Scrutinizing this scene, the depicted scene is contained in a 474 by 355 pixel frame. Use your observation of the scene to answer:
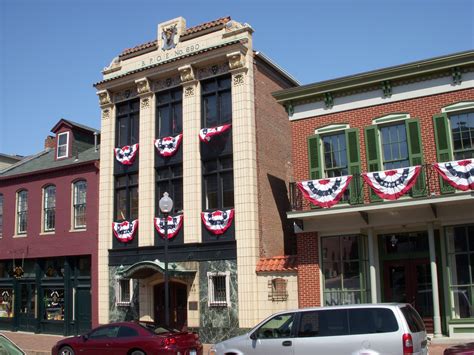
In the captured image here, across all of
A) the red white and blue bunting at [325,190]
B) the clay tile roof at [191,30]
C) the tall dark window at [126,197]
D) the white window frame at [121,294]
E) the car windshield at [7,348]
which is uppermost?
the clay tile roof at [191,30]

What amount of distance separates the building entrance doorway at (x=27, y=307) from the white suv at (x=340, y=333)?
1776 centimetres

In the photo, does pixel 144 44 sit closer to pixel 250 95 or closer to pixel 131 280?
pixel 250 95

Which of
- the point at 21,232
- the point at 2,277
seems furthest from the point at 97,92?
the point at 2,277

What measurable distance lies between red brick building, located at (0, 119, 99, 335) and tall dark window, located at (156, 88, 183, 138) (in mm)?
4008

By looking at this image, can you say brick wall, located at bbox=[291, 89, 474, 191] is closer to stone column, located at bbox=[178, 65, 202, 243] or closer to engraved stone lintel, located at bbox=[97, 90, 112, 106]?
stone column, located at bbox=[178, 65, 202, 243]

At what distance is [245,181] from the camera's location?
67.9 ft

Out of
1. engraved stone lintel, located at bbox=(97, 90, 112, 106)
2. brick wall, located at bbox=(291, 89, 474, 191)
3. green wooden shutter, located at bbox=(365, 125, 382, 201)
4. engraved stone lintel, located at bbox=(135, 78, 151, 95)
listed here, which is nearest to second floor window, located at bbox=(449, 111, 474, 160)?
brick wall, located at bbox=(291, 89, 474, 191)

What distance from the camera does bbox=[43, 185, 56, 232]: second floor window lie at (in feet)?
88.3

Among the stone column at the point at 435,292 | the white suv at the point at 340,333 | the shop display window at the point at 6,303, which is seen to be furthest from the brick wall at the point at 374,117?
the shop display window at the point at 6,303

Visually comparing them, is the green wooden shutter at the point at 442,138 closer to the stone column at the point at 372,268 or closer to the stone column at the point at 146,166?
the stone column at the point at 372,268

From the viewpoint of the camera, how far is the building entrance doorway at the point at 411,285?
17.4m

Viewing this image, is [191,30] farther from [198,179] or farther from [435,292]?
[435,292]

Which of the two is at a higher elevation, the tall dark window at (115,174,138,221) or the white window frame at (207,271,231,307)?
the tall dark window at (115,174,138,221)

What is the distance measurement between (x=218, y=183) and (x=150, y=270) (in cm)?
424
